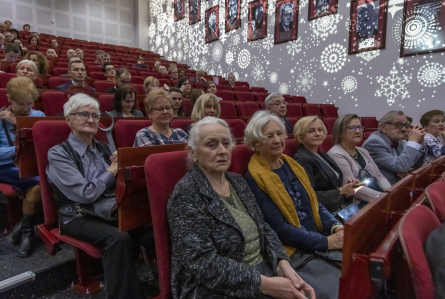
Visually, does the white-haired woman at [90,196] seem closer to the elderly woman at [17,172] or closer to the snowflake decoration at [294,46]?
the elderly woman at [17,172]

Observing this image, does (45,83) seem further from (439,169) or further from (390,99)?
(390,99)

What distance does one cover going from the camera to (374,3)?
2297 millimetres

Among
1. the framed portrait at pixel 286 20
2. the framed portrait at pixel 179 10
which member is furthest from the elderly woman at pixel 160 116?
the framed portrait at pixel 179 10

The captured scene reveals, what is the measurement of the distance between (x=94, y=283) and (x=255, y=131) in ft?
1.77

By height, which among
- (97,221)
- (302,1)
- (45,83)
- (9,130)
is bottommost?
(97,221)

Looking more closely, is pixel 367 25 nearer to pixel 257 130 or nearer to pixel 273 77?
pixel 273 77

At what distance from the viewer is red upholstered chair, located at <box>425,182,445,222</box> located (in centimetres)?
48

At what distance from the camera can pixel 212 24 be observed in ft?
13.2

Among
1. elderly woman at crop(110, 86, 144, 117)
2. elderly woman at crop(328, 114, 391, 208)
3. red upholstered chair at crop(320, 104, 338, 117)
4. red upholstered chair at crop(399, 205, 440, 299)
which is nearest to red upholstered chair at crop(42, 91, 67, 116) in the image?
elderly woman at crop(110, 86, 144, 117)

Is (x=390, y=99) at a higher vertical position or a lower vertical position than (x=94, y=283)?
higher

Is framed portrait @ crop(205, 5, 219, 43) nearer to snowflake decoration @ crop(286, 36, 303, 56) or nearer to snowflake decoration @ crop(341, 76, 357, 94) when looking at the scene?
snowflake decoration @ crop(286, 36, 303, 56)

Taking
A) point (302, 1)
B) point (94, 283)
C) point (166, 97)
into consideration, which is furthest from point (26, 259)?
point (302, 1)

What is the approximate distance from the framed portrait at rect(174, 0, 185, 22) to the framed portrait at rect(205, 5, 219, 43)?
752 mm

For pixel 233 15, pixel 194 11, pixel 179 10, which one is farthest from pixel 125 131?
pixel 179 10
